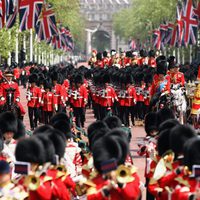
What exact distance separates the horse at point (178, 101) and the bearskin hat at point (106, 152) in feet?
36.3

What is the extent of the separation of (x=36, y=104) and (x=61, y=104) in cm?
65

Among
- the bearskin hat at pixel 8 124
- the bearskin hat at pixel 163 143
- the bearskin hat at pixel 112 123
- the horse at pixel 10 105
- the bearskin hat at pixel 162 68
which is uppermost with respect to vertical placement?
the bearskin hat at pixel 163 143

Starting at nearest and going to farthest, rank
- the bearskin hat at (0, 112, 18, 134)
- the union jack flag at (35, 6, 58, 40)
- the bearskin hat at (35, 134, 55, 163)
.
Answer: the bearskin hat at (35, 134, 55, 163) < the bearskin hat at (0, 112, 18, 134) < the union jack flag at (35, 6, 58, 40)

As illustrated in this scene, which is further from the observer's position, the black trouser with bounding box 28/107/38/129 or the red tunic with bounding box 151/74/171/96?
the black trouser with bounding box 28/107/38/129

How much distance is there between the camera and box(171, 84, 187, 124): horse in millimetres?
20547

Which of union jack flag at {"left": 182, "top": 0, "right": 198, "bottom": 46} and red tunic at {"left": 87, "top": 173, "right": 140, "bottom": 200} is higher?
red tunic at {"left": 87, "top": 173, "right": 140, "bottom": 200}

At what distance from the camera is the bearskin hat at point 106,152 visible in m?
9.27

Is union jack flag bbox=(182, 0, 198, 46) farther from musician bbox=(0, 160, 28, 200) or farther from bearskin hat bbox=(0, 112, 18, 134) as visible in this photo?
musician bbox=(0, 160, 28, 200)

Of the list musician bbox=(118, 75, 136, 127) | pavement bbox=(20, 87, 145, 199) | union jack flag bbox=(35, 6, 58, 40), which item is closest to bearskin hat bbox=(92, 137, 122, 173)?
pavement bbox=(20, 87, 145, 199)

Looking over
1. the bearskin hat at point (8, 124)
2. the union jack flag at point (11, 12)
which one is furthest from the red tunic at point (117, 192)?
the union jack flag at point (11, 12)

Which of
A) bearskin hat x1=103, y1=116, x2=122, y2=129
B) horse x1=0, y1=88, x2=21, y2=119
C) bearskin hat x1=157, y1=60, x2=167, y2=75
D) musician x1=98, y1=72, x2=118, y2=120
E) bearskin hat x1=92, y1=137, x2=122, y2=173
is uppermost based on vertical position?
bearskin hat x1=92, y1=137, x2=122, y2=173

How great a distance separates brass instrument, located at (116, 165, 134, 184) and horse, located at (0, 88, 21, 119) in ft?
42.6

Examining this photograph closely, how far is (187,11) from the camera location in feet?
153

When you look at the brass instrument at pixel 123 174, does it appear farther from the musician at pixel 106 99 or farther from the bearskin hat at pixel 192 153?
the musician at pixel 106 99
